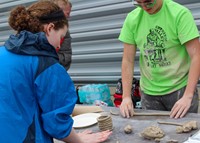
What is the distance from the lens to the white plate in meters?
2.44

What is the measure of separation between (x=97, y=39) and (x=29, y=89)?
334cm

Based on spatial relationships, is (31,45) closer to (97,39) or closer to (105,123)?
(105,123)

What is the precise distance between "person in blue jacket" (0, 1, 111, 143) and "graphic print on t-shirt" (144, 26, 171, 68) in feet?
3.18

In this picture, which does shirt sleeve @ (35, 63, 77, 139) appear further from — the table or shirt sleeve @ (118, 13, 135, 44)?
shirt sleeve @ (118, 13, 135, 44)

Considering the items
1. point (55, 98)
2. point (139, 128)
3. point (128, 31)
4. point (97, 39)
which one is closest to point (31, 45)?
point (55, 98)

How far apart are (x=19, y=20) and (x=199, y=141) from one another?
119 cm

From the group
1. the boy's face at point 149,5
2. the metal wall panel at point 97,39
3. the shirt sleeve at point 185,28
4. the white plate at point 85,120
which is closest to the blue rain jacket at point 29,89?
the white plate at point 85,120

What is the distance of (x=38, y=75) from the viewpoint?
5.41 feet

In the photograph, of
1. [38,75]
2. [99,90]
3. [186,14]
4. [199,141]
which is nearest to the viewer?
[38,75]

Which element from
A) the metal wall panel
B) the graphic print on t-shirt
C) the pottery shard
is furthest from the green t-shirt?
the metal wall panel

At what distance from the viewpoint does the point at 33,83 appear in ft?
5.49

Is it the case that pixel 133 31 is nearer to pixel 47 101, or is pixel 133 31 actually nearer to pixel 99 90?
pixel 47 101

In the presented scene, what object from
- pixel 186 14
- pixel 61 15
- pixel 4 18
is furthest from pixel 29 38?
pixel 4 18

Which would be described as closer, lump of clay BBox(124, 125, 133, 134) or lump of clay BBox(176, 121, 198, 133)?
lump of clay BBox(176, 121, 198, 133)
